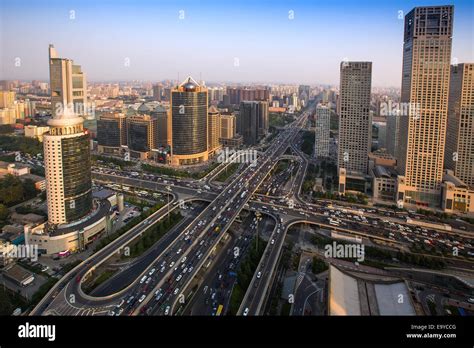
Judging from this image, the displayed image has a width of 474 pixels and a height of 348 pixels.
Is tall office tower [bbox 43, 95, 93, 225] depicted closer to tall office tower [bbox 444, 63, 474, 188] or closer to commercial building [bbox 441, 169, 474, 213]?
commercial building [bbox 441, 169, 474, 213]

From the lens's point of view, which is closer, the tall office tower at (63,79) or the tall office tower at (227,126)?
the tall office tower at (63,79)

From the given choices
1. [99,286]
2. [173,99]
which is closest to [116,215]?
[99,286]

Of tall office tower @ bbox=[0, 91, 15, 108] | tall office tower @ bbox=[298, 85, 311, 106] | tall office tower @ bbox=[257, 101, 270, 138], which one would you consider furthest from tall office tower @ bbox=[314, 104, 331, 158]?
tall office tower @ bbox=[298, 85, 311, 106]

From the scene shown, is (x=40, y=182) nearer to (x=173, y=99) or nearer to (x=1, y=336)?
(x=173, y=99)

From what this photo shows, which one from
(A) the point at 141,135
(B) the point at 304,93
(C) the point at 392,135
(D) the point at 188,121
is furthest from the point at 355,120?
(B) the point at 304,93

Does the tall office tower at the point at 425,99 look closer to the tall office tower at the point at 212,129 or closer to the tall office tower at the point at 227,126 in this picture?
the tall office tower at the point at 212,129

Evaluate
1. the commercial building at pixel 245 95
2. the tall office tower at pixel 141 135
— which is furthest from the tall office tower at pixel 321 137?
the commercial building at pixel 245 95
